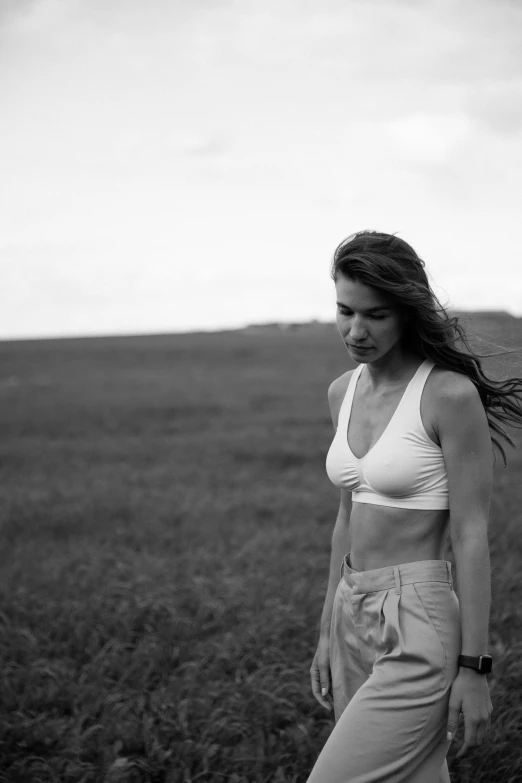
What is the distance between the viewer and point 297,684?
376 cm

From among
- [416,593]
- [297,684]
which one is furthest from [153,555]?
[416,593]

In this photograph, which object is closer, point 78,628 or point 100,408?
point 78,628

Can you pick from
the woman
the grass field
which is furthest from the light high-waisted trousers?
the grass field

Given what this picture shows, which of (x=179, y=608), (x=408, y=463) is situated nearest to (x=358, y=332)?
(x=408, y=463)

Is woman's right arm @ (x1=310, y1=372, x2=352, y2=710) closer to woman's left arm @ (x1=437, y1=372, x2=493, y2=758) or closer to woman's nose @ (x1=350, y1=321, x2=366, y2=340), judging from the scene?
woman's nose @ (x1=350, y1=321, x2=366, y2=340)

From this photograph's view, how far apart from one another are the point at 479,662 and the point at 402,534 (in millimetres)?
384

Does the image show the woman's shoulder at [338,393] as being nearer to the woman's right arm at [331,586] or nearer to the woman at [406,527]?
the woman's right arm at [331,586]

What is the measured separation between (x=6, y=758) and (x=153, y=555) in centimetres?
Result: 281

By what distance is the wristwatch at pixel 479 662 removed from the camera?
1.93 meters

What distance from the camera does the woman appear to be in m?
1.95

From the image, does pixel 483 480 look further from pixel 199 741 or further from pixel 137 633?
pixel 137 633

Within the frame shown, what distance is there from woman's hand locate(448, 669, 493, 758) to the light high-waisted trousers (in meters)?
0.03

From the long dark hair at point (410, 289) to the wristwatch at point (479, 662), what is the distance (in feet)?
2.38

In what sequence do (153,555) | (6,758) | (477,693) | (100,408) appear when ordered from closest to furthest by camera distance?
(477,693)
(6,758)
(153,555)
(100,408)
